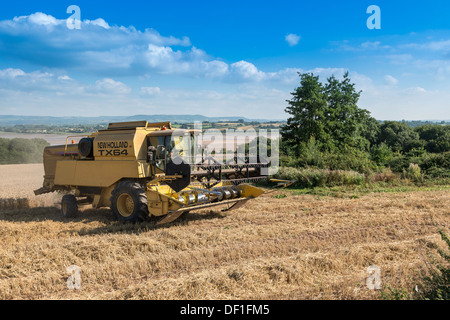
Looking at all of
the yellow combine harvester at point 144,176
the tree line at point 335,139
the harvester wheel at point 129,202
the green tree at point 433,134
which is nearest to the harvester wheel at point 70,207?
the yellow combine harvester at point 144,176

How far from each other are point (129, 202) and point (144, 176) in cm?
77

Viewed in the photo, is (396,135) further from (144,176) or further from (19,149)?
(19,149)

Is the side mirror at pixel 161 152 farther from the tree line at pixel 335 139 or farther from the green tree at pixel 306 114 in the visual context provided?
the green tree at pixel 306 114

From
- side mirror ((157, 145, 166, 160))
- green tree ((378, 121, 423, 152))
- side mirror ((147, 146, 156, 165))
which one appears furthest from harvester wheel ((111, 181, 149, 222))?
green tree ((378, 121, 423, 152))

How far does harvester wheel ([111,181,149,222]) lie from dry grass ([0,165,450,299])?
1.41ft

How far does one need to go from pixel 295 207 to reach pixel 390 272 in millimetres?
5593

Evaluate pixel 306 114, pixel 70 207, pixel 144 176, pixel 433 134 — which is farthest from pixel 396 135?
pixel 70 207

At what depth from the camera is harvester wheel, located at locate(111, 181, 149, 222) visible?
8.45m

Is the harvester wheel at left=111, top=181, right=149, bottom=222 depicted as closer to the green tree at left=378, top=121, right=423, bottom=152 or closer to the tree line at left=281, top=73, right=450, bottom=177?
the tree line at left=281, top=73, right=450, bottom=177

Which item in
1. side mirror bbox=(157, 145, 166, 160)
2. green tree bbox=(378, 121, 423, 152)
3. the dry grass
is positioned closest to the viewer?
the dry grass

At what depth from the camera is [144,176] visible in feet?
29.6
